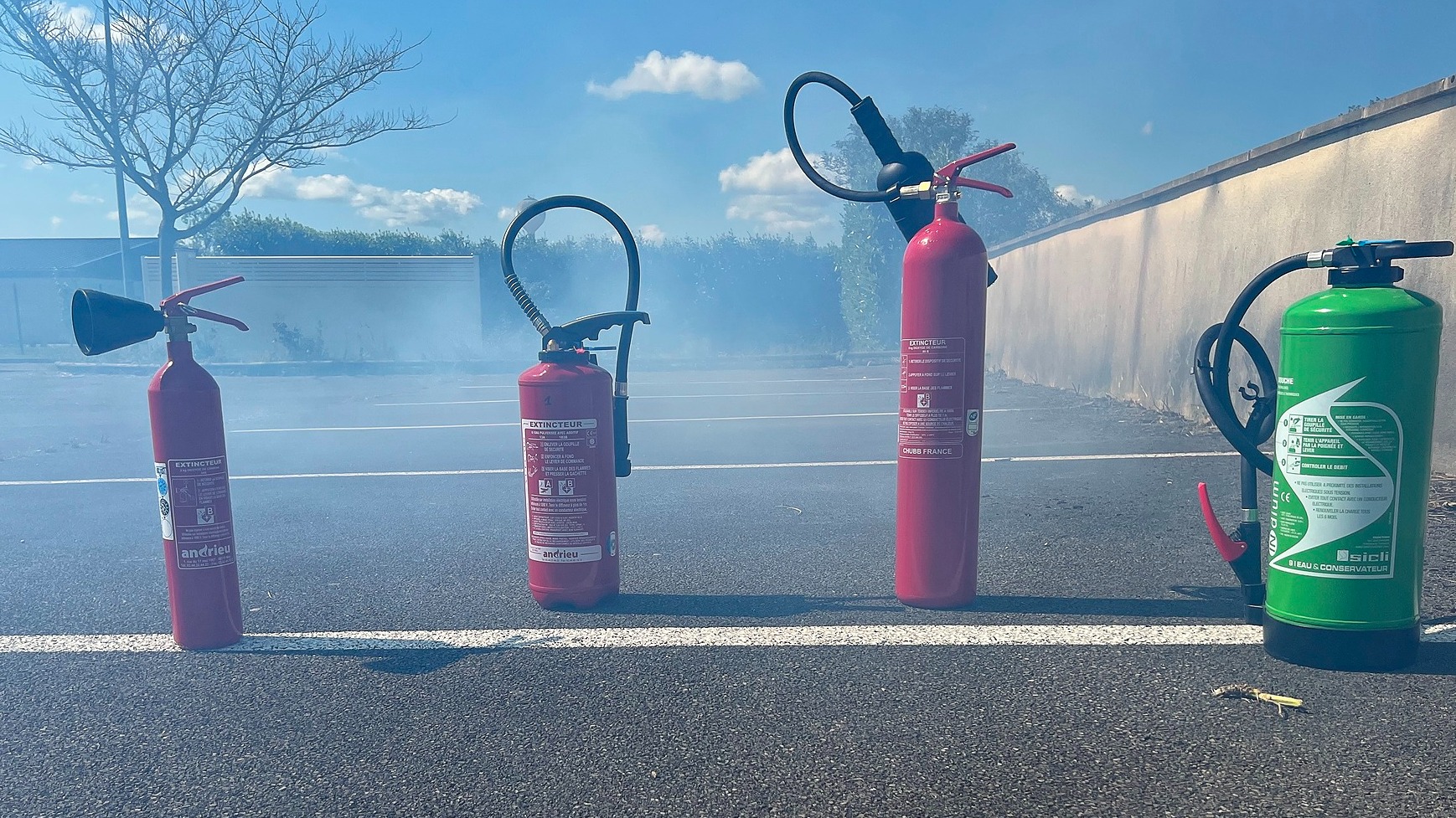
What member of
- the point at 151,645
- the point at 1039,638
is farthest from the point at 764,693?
the point at 151,645

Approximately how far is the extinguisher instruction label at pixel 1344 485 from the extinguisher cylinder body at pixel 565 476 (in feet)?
7.86

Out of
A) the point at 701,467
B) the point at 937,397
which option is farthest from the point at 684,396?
the point at 937,397

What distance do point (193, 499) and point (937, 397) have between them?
271cm

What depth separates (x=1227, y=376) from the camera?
304cm

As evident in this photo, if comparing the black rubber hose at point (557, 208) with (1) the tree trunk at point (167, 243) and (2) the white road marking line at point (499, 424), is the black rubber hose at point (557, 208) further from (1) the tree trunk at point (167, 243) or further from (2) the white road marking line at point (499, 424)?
(1) the tree trunk at point (167, 243)

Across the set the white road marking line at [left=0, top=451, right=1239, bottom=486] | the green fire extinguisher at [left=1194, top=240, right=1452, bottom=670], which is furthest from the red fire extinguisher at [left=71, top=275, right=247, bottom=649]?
the white road marking line at [left=0, top=451, right=1239, bottom=486]

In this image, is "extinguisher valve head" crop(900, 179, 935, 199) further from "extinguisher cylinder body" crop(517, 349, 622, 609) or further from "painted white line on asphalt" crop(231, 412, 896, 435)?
"painted white line on asphalt" crop(231, 412, 896, 435)

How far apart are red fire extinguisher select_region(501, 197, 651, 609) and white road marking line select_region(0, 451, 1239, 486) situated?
324cm

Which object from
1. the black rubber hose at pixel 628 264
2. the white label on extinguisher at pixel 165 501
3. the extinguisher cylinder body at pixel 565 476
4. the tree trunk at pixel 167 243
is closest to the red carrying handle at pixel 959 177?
the black rubber hose at pixel 628 264

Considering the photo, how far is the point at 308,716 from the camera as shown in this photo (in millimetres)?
2572

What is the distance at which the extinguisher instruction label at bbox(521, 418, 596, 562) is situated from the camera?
3.53 m

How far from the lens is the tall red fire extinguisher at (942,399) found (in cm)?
341

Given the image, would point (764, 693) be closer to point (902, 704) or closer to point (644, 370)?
point (902, 704)

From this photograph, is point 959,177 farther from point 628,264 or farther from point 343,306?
point 343,306
